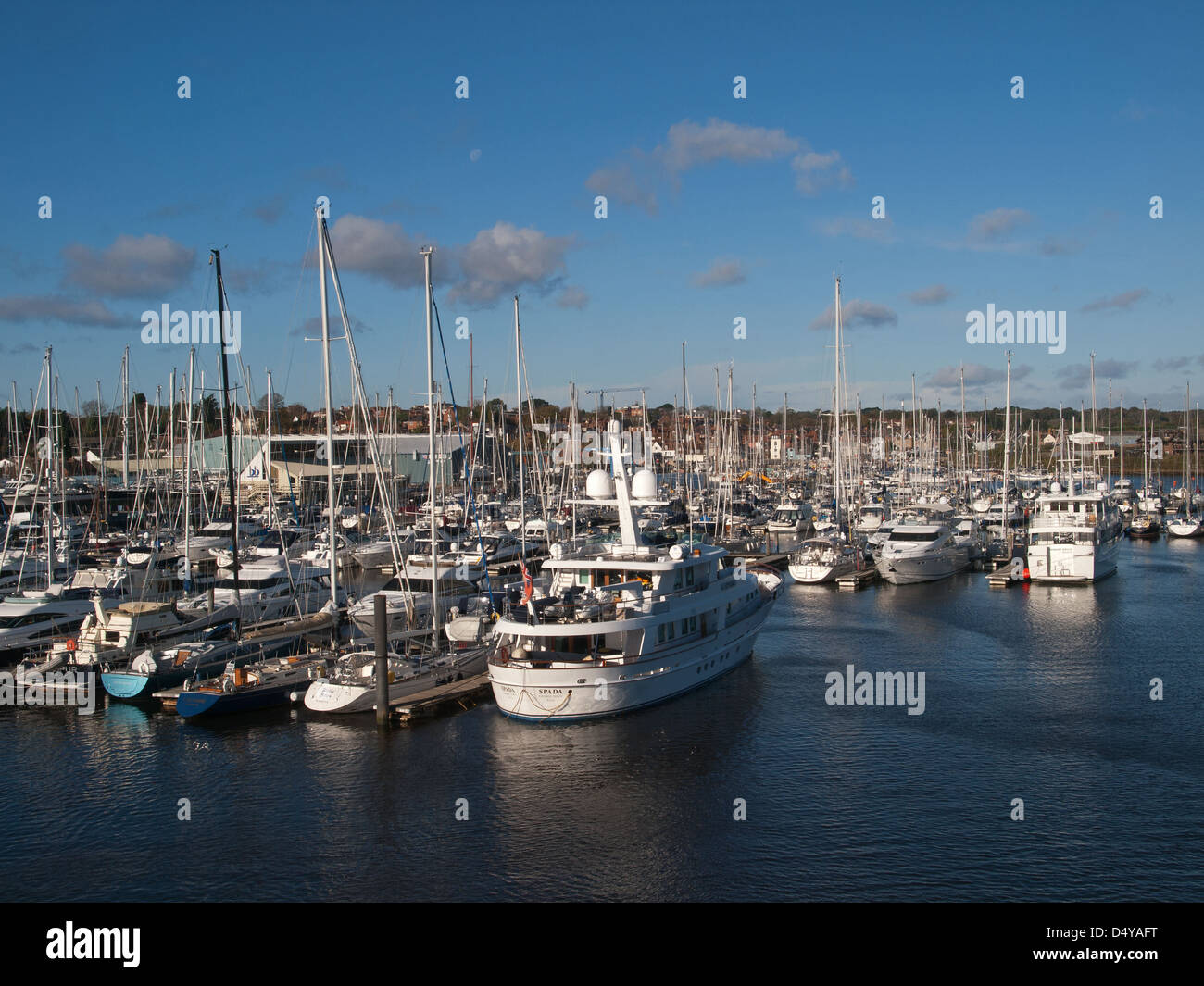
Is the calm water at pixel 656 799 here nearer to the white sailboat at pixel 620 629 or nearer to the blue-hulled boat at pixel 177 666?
the white sailboat at pixel 620 629

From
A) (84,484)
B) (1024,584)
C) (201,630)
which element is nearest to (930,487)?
(1024,584)

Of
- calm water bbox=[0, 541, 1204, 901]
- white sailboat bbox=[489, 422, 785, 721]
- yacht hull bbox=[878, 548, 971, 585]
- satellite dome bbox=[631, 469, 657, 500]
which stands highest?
satellite dome bbox=[631, 469, 657, 500]

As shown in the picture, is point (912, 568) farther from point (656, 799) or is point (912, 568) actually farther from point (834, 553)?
point (656, 799)

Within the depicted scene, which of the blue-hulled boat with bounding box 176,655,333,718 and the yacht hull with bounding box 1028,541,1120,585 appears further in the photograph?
the yacht hull with bounding box 1028,541,1120,585

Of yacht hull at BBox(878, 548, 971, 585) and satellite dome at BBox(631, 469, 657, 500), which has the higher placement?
satellite dome at BBox(631, 469, 657, 500)

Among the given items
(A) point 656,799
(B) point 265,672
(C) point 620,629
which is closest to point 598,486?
(C) point 620,629

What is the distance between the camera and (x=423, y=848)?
21062 millimetres

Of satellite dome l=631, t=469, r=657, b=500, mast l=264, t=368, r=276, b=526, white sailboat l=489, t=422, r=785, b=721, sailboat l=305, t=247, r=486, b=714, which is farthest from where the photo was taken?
mast l=264, t=368, r=276, b=526

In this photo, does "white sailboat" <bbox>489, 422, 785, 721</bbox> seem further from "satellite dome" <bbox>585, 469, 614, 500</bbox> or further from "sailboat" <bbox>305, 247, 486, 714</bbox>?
"sailboat" <bbox>305, 247, 486, 714</bbox>

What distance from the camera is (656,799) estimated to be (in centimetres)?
2366

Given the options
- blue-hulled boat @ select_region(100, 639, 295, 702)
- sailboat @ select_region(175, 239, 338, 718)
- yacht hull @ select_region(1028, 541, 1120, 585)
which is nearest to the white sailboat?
sailboat @ select_region(175, 239, 338, 718)

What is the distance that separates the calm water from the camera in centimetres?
1962

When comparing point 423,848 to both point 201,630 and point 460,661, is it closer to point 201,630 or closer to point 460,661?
point 460,661

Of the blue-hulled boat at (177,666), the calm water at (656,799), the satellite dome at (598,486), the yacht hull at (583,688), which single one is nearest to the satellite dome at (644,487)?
the satellite dome at (598,486)
